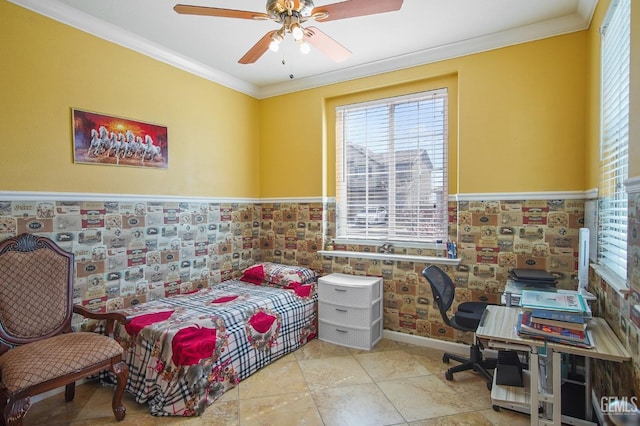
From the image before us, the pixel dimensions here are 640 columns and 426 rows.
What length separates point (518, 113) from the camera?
2986 mm

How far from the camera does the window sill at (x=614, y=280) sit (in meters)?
1.63

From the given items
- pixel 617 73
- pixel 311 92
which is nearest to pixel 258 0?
pixel 311 92

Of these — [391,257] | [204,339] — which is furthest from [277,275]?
[204,339]

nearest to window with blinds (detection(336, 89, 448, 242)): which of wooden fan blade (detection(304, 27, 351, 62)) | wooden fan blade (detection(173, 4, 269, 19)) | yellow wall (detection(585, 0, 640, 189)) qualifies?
yellow wall (detection(585, 0, 640, 189))

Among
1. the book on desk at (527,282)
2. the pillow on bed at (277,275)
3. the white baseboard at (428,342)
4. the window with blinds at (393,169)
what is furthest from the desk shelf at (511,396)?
the pillow on bed at (277,275)

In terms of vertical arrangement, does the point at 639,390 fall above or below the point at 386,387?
above

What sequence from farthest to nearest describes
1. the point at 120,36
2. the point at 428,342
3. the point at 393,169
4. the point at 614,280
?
the point at 393,169 < the point at 428,342 < the point at 120,36 < the point at 614,280

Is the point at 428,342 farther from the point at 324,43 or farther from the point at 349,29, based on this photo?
the point at 349,29

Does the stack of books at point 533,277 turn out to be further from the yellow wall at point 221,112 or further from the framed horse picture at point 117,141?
the framed horse picture at point 117,141

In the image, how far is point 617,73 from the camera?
201 cm

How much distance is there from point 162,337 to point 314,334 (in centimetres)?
Result: 168

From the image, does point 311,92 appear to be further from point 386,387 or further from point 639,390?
point 639,390

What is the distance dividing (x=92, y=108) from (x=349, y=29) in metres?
2.26

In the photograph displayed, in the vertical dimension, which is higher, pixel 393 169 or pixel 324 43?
pixel 324 43
